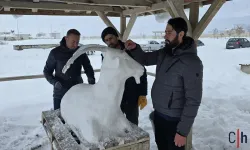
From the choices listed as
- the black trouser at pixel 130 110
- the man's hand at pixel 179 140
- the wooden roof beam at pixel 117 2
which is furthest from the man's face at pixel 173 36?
the wooden roof beam at pixel 117 2

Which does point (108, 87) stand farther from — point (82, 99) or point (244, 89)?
point (244, 89)

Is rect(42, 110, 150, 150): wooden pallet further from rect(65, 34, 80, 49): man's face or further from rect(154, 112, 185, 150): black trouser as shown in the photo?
rect(65, 34, 80, 49): man's face

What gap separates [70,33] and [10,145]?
72.2 inches

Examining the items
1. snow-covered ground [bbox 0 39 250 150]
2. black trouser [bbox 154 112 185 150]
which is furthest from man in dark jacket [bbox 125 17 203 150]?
snow-covered ground [bbox 0 39 250 150]

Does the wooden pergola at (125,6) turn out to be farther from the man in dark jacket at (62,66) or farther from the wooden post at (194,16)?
the man in dark jacket at (62,66)

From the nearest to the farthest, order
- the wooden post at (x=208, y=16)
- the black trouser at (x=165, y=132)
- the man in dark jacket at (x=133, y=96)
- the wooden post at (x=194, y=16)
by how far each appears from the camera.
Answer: the black trouser at (x=165, y=132)
the man in dark jacket at (x=133, y=96)
the wooden post at (x=208, y=16)
the wooden post at (x=194, y=16)

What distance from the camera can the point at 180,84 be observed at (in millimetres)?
1488

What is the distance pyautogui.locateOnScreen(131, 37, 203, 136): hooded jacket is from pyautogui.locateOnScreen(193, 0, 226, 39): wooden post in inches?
40.6

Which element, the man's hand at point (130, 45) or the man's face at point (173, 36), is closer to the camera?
the man's face at point (173, 36)

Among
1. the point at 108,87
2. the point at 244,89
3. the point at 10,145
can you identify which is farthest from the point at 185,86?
the point at 244,89

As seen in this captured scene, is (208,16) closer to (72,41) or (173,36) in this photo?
(173,36)
